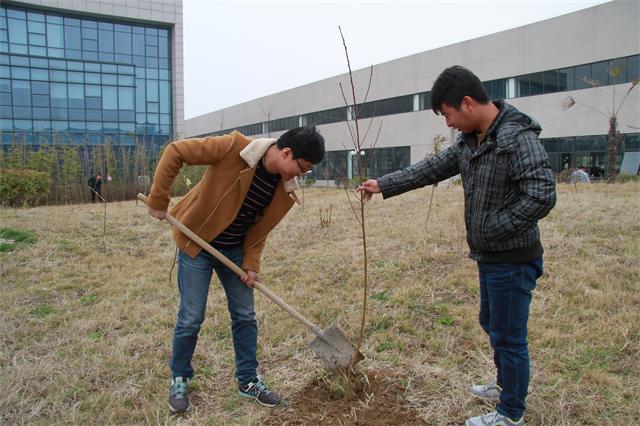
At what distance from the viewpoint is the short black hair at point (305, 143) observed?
2.28m

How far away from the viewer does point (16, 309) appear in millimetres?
4215

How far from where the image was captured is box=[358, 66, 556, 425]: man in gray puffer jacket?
180 centimetres

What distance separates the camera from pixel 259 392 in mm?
2584

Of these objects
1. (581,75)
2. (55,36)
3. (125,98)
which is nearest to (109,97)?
(125,98)

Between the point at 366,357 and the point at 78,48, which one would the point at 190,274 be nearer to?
the point at 366,357

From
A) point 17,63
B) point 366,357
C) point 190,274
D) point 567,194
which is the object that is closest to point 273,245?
point 366,357

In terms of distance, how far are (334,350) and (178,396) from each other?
88cm

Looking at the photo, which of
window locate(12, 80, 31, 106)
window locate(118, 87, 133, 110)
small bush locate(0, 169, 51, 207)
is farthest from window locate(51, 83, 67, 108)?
small bush locate(0, 169, 51, 207)

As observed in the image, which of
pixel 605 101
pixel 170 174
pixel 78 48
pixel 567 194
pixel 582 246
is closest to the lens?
pixel 170 174

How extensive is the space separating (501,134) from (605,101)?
19.4m

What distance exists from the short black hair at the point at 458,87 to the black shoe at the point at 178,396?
1967mm

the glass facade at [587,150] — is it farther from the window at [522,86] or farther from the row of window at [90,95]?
the row of window at [90,95]

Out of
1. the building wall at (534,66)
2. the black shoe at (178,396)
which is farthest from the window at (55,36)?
the black shoe at (178,396)

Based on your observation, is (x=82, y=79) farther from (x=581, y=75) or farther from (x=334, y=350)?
(x=334, y=350)
